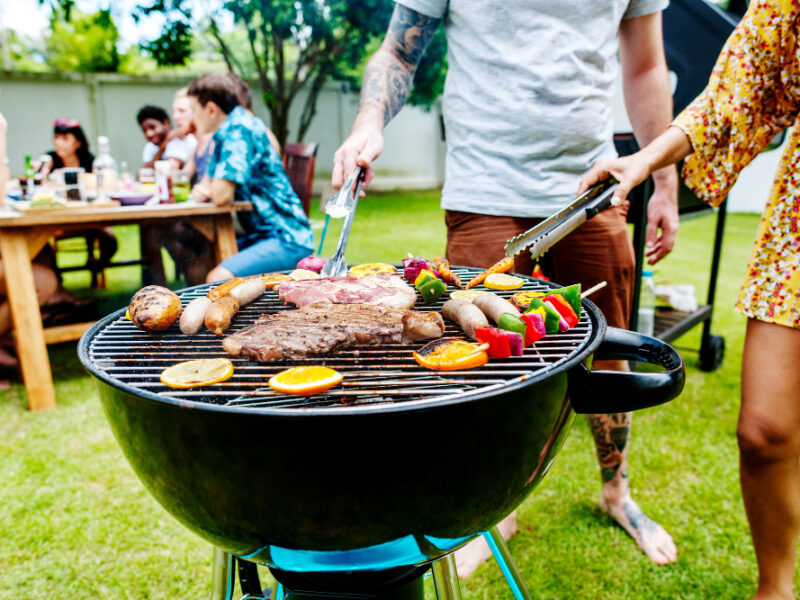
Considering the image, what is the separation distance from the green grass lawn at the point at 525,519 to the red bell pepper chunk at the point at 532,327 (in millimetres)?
1443

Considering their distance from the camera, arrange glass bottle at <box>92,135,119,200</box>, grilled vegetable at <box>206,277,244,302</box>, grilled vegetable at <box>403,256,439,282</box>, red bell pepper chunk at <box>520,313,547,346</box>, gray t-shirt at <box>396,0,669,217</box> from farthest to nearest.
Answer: glass bottle at <box>92,135,119,200</box>, gray t-shirt at <box>396,0,669,217</box>, grilled vegetable at <box>403,256,439,282</box>, grilled vegetable at <box>206,277,244,302</box>, red bell pepper chunk at <box>520,313,547,346</box>

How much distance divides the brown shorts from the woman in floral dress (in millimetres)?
482

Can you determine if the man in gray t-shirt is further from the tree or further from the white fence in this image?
the white fence

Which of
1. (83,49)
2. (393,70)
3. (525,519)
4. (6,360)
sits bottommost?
(525,519)

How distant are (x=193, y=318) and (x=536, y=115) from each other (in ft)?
4.76

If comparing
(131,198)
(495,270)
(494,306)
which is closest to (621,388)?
(494,306)

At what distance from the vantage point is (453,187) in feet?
7.61

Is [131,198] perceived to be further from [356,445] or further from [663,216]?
[356,445]

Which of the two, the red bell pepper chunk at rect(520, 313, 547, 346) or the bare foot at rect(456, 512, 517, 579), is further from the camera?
the bare foot at rect(456, 512, 517, 579)

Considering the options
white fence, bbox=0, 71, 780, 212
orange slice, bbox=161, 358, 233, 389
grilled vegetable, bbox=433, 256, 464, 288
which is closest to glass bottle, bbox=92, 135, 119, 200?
grilled vegetable, bbox=433, 256, 464, 288

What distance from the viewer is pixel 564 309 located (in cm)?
145

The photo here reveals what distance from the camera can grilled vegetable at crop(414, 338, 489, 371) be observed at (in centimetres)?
118

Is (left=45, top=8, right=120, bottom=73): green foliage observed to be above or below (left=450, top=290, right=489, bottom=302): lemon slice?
above

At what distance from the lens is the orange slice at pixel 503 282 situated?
5.81 feet
